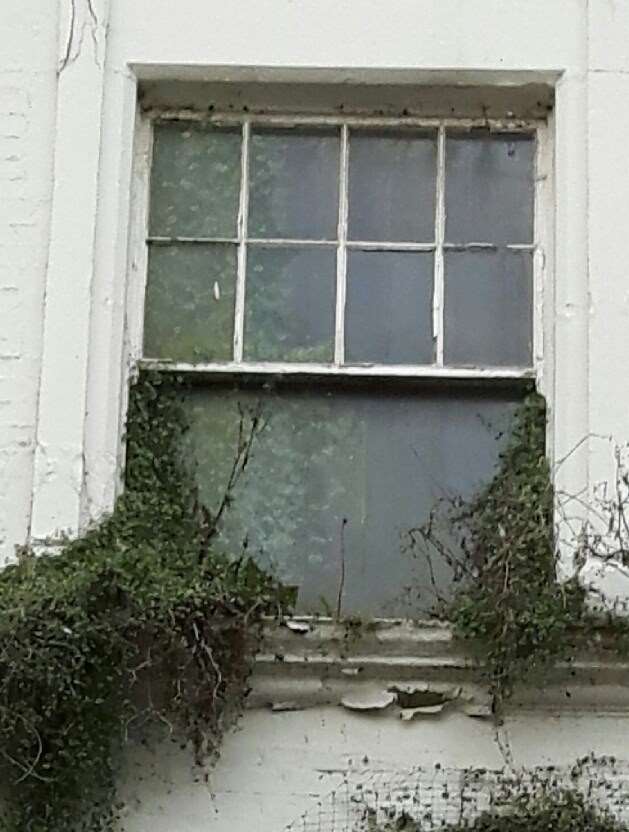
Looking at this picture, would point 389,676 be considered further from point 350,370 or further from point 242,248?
point 242,248

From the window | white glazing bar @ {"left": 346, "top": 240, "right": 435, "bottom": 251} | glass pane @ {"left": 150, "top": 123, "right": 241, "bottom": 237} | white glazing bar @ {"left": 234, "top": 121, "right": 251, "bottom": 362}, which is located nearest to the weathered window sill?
the window

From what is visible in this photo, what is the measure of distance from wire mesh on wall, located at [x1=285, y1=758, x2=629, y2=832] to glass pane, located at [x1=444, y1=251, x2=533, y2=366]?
1.46 m

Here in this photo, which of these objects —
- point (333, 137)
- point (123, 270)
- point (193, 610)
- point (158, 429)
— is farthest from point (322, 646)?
point (333, 137)

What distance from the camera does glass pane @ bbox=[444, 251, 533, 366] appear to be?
6.66m

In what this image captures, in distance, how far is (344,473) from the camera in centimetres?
654

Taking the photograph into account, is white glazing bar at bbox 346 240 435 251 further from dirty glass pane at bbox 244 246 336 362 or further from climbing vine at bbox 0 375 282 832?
climbing vine at bbox 0 375 282 832

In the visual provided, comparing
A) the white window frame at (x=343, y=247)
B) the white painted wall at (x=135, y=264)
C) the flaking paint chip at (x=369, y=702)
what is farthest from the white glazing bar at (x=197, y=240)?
the flaking paint chip at (x=369, y=702)

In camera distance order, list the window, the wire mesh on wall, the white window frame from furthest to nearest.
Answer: the white window frame
the window
the wire mesh on wall

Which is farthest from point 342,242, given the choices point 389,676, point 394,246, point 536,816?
point 536,816

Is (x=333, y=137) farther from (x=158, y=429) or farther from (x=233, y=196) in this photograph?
(x=158, y=429)

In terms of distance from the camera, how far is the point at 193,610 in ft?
19.5

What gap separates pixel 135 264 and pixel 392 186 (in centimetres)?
96

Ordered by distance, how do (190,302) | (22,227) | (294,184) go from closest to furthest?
(22,227)
(190,302)
(294,184)

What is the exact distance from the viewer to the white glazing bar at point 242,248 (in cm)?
670
